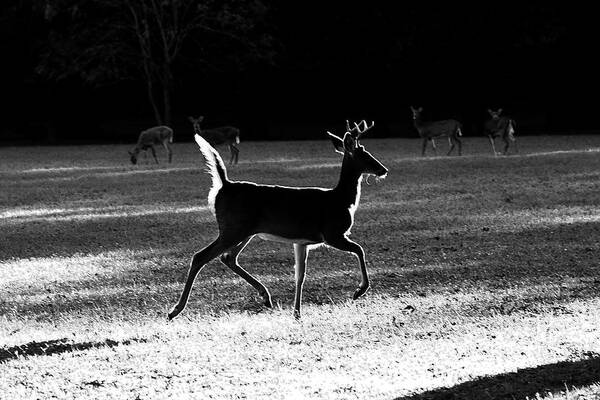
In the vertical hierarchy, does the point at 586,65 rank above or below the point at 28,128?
above

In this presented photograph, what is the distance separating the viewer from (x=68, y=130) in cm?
3638

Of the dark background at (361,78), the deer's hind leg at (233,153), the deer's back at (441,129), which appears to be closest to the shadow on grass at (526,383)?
the deer's hind leg at (233,153)

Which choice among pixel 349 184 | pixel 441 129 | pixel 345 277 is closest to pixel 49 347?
pixel 349 184

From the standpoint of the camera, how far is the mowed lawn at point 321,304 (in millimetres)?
4801

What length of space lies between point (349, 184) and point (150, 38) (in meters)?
29.8

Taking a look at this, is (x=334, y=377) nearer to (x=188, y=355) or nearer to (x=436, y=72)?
(x=188, y=355)

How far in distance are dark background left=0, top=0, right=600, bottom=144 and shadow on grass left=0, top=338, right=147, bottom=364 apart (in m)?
27.4

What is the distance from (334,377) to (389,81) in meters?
30.5

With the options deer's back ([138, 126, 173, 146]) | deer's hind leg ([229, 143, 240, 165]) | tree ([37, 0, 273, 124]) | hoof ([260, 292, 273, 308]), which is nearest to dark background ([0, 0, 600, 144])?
tree ([37, 0, 273, 124])

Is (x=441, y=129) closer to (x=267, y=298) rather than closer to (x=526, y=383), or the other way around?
(x=267, y=298)

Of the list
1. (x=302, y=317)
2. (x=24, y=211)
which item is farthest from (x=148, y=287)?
(x=24, y=211)

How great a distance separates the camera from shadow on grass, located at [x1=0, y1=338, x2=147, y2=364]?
18.2 ft

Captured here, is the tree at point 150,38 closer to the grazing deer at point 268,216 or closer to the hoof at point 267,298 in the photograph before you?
the hoof at point 267,298

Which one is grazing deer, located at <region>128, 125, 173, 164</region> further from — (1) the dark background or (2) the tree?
(1) the dark background
